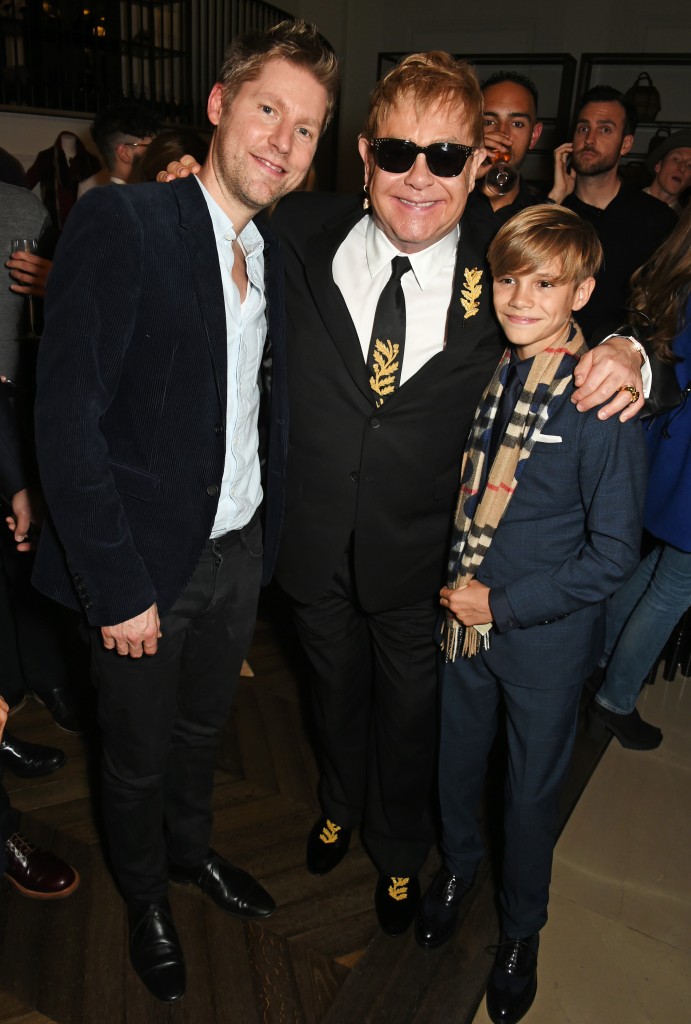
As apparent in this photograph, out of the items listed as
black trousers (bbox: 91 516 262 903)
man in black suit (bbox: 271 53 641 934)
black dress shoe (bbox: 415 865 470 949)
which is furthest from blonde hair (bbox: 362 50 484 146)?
black dress shoe (bbox: 415 865 470 949)

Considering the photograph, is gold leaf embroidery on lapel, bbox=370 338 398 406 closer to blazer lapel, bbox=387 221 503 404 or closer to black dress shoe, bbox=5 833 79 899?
blazer lapel, bbox=387 221 503 404

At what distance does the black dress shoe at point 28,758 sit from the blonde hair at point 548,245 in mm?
1905

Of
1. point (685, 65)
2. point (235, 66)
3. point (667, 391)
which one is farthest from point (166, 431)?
point (685, 65)

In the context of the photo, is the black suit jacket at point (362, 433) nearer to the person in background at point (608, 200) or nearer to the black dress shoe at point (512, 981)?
the black dress shoe at point (512, 981)

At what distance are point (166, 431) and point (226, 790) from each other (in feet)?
4.47

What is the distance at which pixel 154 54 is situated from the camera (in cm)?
726

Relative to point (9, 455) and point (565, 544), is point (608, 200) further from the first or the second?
point (9, 455)

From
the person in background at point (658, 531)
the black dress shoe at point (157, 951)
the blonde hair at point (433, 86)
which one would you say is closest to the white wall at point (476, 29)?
the person in background at point (658, 531)

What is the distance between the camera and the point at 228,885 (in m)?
1.87

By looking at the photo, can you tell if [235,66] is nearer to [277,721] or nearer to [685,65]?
[277,721]

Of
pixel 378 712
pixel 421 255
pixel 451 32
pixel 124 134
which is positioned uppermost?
pixel 451 32

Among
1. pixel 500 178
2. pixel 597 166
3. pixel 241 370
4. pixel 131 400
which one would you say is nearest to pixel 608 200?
pixel 597 166

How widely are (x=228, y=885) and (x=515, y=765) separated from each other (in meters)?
0.81

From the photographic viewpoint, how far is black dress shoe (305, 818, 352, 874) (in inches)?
79.0
